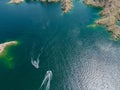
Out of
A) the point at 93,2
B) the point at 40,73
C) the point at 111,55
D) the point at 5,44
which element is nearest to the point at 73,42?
the point at 111,55

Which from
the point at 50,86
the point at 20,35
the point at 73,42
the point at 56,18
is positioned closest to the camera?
the point at 50,86

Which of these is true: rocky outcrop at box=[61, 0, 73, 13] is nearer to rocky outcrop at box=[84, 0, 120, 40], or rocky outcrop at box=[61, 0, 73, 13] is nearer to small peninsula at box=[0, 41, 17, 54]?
rocky outcrop at box=[84, 0, 120, 40]

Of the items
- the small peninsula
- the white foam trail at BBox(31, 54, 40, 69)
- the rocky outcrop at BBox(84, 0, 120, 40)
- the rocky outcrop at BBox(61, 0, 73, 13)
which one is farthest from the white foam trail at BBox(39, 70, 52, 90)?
the rocky outcrop at BBox(61, 0, 73, 13)

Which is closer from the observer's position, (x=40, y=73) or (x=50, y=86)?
(x=50, y=86)

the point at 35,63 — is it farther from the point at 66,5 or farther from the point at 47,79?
the point at 66,5

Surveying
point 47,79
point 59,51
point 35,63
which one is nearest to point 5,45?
point 35,63

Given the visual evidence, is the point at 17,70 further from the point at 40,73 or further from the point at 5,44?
the point at 5,44
